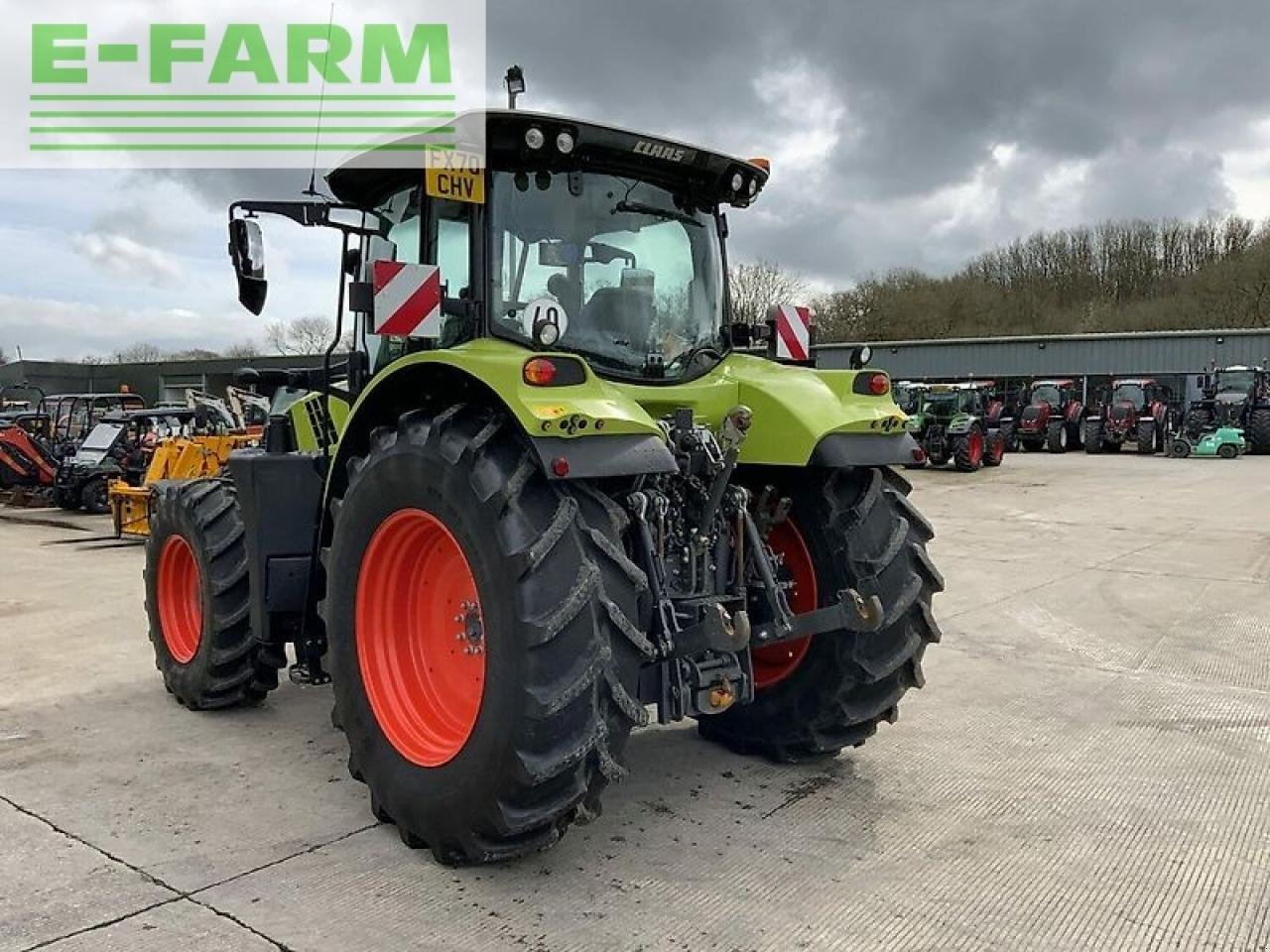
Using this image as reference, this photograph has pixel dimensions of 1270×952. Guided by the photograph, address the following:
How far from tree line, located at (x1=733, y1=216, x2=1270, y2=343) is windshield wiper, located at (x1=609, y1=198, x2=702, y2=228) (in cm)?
4645

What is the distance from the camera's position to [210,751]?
439 centimetres

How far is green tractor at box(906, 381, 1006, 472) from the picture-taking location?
21.8 m

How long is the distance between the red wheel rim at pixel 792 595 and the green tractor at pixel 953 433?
1682cm

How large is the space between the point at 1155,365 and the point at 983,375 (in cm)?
605

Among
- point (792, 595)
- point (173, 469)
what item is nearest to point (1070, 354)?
point (173, 469)

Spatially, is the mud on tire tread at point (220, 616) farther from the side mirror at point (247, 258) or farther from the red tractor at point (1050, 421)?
the red tractor at point (1050, 421)

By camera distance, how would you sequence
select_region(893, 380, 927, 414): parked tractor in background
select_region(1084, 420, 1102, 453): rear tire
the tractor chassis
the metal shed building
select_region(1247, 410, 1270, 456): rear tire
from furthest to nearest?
1. the metal shed building
2. select_region(1084, 420, 1102, 453): rear tire
3. select_region(1247, 410, 1270, 456): rear tire
4. select_region(893, 380, 927, 414): parked tractor in background
5. the tractor chassis

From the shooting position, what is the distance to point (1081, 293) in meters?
58.4

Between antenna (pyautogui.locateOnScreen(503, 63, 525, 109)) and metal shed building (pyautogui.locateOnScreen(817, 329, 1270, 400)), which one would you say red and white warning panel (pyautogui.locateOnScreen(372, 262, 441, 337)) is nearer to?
antenna (pyautogui.locateOnScreen(503, 63, 525, 109))

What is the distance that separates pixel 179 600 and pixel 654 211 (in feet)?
10.8

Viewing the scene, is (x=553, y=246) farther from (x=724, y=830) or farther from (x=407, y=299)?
(x=724, y=830)

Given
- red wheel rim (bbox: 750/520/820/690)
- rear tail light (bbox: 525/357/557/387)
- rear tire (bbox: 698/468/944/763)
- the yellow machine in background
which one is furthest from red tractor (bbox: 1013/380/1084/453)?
rear tail light (bbox: 525/357/557/387)

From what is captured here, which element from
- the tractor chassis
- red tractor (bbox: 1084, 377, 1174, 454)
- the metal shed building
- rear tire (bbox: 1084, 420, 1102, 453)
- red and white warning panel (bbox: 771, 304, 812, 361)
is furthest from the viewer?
the metal shed building

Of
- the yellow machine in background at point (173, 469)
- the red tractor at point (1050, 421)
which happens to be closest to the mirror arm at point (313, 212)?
the yellow machine in background at point (173, 469)
